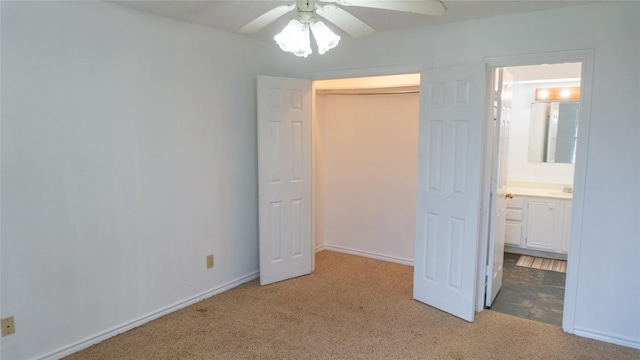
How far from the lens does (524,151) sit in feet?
17.3

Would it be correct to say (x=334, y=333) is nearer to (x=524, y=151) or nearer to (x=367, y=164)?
(x=367, y=164)

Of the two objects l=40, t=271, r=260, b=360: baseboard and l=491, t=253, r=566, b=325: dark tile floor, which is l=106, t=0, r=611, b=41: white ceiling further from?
l=491, t=253, r=566, b=325: dark tile floor

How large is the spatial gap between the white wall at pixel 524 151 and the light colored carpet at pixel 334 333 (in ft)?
8.53

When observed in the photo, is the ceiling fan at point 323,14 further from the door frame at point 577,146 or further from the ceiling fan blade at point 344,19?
the door frame at point 577,146

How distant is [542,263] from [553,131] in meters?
1.65

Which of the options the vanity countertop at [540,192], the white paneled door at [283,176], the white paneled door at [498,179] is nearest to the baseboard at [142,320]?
the white paneled door at [283,176]

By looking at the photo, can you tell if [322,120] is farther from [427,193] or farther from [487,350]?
[487,350]

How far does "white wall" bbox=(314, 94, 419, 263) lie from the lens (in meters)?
4.43

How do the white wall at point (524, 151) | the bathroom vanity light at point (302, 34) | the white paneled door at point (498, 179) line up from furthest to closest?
the white wall at point (524, 151)
the white paneled door at point (498, 179)
the bathroom vanity light at point (302, 34)

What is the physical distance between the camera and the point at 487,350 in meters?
2.73

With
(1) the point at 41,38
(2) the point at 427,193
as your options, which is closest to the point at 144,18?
(1) the point at 41,38

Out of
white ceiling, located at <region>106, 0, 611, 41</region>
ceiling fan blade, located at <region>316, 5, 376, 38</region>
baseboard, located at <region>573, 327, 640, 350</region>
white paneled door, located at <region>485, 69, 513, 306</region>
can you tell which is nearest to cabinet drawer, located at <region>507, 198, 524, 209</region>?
white paneled door, located at <region>485, 69, 513, 306</region>

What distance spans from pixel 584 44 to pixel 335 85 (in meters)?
2.45

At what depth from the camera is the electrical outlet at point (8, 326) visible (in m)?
2.35
